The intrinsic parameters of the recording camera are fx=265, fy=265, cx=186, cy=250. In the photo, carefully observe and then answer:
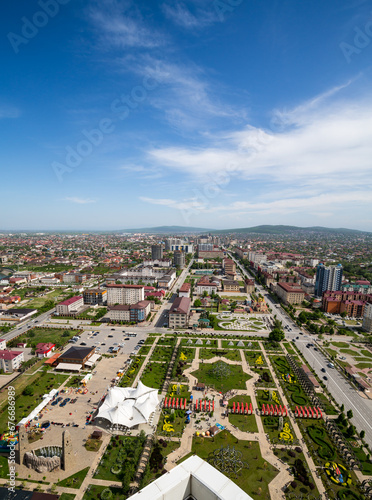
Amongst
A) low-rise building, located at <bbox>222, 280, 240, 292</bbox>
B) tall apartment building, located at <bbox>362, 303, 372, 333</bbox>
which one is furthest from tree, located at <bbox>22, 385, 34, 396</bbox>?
tall apartment building, located at <bbox>362, 303, 372, 333</bbox>

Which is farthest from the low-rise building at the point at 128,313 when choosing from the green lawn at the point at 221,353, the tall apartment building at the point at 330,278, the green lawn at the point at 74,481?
the tall apartment building at the point at 330,278

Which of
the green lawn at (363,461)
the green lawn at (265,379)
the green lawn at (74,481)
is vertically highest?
the green lawn at (265,379)

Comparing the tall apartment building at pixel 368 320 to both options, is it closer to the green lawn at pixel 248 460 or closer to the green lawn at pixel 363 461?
the green lawn at pixel 363 461

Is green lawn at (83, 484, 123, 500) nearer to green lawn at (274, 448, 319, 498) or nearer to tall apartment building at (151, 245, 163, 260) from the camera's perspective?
green lawn at (274, 448, 319, 498)

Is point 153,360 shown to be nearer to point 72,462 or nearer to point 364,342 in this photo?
point 72,462

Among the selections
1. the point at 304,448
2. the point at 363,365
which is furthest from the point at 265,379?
the point at 363,365
